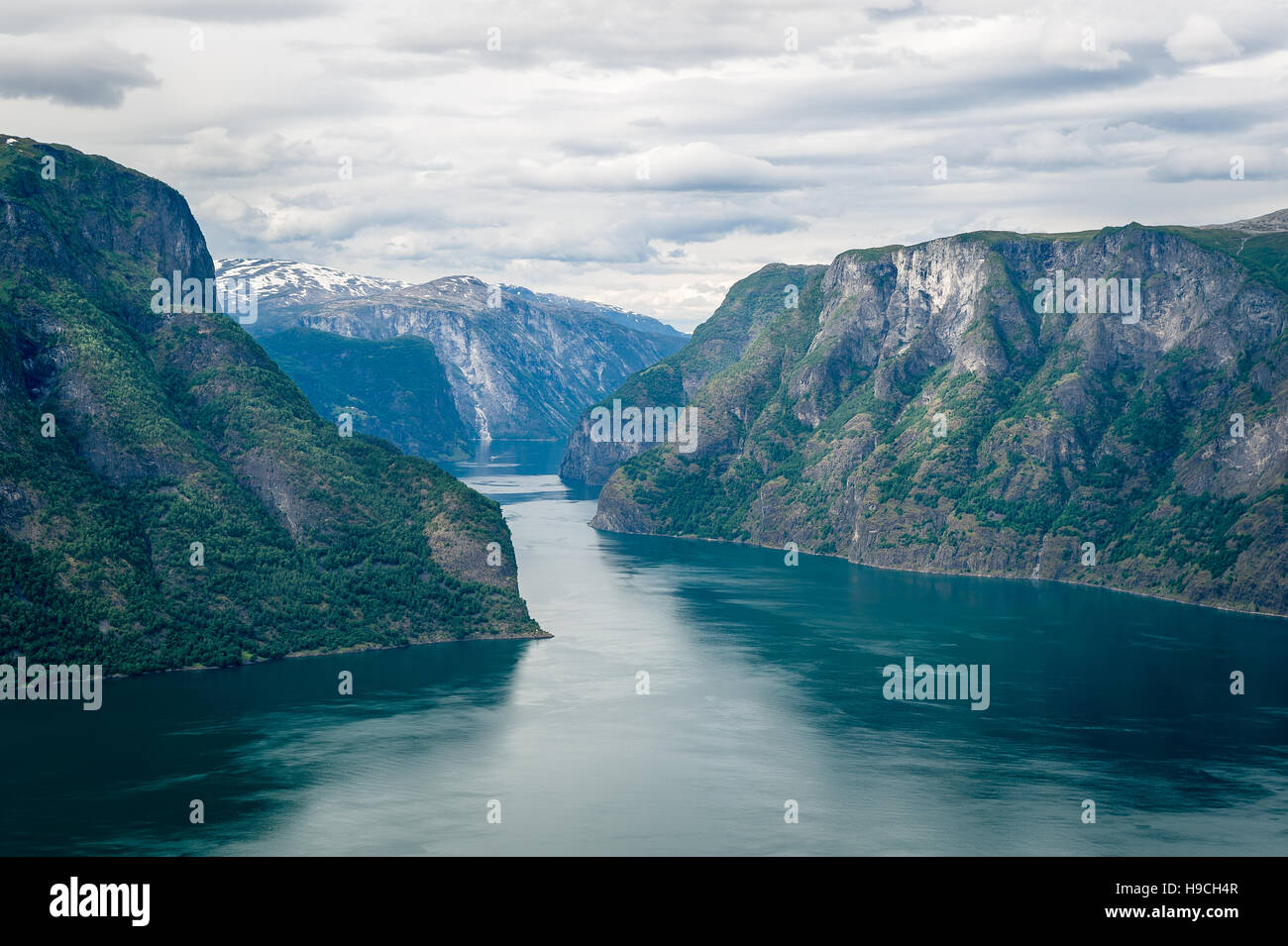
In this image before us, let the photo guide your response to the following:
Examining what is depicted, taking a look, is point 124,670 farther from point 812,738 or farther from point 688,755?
point 812,738

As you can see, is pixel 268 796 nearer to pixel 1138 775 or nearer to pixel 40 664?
pixel 40 664

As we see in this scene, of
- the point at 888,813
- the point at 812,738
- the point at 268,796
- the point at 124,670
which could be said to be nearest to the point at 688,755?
the point at 812,738

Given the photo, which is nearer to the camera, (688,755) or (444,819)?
(444,819)

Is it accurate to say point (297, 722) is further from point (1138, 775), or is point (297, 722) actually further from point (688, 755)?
point (1138, 775)
